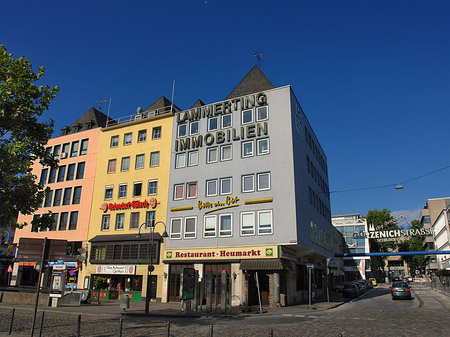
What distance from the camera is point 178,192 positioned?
35562mm

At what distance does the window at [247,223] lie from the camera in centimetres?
3063

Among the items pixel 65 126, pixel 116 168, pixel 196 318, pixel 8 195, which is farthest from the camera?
pixel 65 126

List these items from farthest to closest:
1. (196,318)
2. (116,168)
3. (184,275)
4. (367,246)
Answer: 1. (367,246)
2. (116,168)
3. (184,275)
4. (196,318)

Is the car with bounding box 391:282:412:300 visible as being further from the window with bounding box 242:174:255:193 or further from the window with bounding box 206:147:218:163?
the window with bounding box 206:147:218:163

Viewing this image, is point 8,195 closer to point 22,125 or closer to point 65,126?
point 22,125

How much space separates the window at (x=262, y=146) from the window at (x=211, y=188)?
524 centimetres

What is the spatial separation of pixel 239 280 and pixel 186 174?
11.9 metres

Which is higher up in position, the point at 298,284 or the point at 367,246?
the point at 367,246

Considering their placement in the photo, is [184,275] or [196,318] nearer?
[196,318]

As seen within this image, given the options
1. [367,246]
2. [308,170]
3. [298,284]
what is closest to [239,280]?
[298,284]

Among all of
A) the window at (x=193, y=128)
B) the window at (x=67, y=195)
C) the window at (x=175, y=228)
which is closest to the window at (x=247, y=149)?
the window at (x=193, y=128)

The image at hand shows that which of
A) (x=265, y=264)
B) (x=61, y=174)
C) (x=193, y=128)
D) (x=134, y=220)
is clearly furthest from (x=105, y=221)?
(x=265, y=264)

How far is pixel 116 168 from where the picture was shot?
40406mm

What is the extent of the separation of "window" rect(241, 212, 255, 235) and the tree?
17.5m
